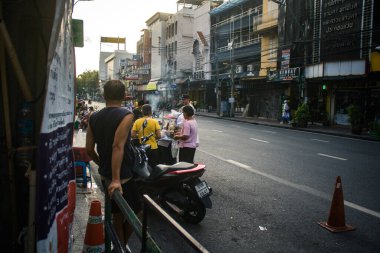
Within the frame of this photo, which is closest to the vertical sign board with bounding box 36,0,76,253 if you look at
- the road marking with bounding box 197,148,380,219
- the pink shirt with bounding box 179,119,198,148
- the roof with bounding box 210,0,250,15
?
the pink shirt with bounding box 179,119,198,148

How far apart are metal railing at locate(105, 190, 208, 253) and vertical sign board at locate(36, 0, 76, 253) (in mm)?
400

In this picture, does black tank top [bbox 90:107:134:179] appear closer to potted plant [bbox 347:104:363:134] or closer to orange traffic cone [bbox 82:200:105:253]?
orange traffic cone [bbox 82:200:105:253]

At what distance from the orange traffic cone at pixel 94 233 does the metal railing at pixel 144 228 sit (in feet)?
0.26

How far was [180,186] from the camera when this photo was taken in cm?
522

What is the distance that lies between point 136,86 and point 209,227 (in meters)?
81.5

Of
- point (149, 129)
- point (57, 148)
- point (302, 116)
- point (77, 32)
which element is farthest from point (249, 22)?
point (57, 148)

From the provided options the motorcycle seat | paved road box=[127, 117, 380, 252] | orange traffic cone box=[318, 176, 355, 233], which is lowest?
paved road box=[127, 117, 380, 252]

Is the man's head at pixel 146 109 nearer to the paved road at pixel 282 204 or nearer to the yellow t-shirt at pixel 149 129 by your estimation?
the yellow t-shirt at pixel 149 129

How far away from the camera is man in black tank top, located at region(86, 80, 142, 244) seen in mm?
3322

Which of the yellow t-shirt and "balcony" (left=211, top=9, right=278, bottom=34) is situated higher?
"balcony" (left=211, top=9, right=278, bottom=34)

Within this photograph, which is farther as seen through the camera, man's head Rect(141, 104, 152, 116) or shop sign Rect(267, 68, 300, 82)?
shop sign Rect(267, 68, 300, 82)

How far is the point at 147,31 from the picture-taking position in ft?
250

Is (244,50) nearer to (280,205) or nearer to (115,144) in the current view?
(280,205)

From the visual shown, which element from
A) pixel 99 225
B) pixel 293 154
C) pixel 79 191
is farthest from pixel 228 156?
pixel 99 225
